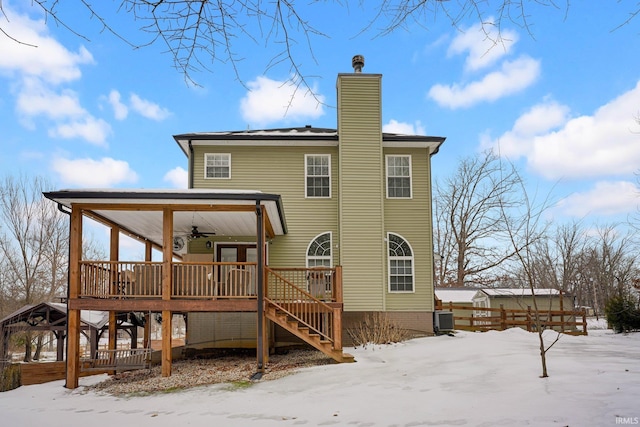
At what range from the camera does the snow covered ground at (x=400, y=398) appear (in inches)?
278

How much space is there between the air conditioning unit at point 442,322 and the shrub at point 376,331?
3.84 feet

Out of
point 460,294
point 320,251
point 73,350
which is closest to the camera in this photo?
point 73,350

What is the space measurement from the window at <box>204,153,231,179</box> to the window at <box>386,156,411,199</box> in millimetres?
5214

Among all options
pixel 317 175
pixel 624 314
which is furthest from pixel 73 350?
pixel 624 314

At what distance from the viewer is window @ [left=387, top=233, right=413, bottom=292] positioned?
16.8 metres

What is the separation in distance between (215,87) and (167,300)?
331 inches

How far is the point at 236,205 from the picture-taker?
39.0ft

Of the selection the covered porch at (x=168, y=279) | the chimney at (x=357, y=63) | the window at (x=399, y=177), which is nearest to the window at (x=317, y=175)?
the window at (x=399, y=177)

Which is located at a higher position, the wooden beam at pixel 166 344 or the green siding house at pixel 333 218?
the green siding house at pixel 333 218

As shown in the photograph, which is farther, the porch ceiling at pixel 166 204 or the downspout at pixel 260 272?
the downspout at pixel 260 272

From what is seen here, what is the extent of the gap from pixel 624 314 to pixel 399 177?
1017 cm

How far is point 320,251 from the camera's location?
661 inches

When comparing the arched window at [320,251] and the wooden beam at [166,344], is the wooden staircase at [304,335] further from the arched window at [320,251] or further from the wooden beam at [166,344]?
the arched window at [320,251]

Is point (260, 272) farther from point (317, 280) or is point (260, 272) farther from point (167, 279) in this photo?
point (317, 280)
